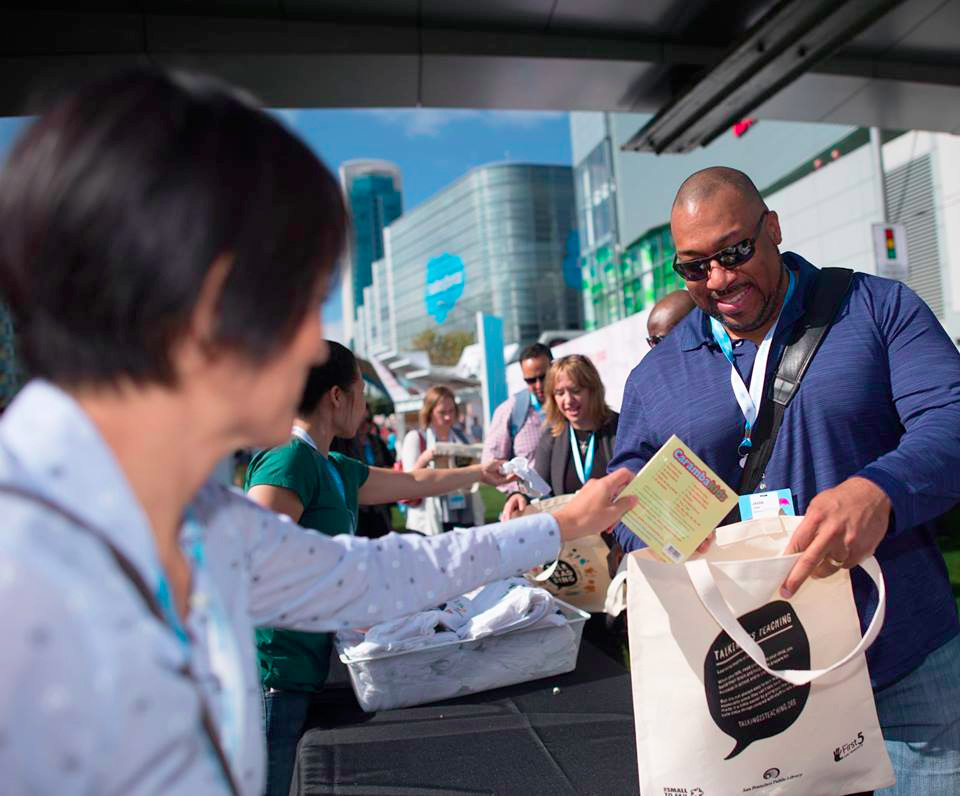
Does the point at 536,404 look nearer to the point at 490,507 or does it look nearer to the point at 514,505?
the point at 514,505

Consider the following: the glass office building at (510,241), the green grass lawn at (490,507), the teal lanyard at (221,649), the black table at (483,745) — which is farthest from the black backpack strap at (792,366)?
the glass office building at (510,241)

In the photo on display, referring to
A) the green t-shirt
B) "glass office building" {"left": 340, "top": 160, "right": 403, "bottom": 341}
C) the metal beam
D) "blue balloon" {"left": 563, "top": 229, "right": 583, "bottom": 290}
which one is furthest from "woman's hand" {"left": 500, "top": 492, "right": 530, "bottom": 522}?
"glass office building" {"left": 340, "top": 160, "right": 403, "bottom": 341}

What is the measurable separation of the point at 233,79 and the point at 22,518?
5.76 m

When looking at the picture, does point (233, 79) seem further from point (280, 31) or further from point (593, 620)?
point (593, 620)

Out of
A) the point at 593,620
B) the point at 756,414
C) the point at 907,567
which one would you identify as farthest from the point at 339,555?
the point at 593,620

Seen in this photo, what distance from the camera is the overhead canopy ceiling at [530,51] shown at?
16.3 feet

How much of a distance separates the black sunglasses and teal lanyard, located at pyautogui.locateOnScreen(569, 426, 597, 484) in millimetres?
2788

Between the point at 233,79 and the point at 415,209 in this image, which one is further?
the point at 415,209

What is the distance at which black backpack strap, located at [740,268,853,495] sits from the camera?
1.58m

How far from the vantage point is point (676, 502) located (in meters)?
1.40

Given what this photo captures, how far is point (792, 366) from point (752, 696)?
679mm

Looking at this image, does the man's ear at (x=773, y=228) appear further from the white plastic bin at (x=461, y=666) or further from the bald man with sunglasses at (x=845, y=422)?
the white plastic bin at (x=461, y=666)

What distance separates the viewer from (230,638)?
79 centimetres

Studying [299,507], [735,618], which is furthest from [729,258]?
[299,507]
